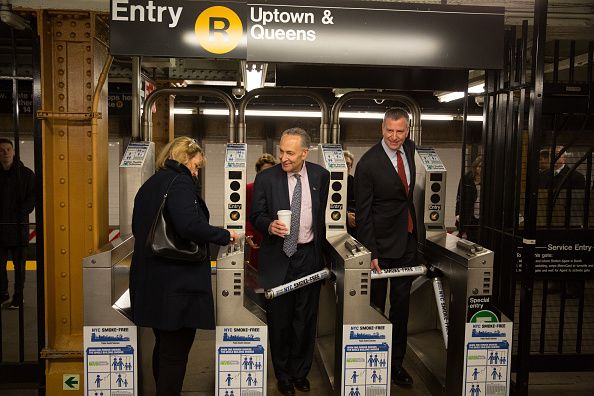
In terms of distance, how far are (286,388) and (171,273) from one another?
3.98ft

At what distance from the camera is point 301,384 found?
347 centimetres

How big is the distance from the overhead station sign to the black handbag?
785 millimetres

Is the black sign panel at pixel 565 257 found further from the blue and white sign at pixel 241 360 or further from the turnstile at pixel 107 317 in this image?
the turnstile at pixel 107 317

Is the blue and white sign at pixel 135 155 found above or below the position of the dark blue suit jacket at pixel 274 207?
above

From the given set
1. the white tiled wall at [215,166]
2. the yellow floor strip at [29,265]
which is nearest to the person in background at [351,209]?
the yellow floor strip at [29,265]

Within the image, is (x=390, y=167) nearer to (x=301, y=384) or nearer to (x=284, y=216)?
(x=284, y=216)

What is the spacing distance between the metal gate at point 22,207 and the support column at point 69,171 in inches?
2.6

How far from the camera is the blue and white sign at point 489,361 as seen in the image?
3.10 metres

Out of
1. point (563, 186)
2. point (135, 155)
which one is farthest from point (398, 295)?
point (563, 186)

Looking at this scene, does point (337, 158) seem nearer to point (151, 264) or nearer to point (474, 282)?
point (474, 282)

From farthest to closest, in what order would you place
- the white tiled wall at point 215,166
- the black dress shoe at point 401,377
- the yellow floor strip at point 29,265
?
the white tiled wall at point 215,166 < the yellow floor strip at point 29,265 < the black dress shoe at point 401,377

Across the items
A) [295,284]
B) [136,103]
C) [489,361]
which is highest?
[136,103]

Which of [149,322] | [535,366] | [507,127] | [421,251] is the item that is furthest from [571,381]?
[149,322]

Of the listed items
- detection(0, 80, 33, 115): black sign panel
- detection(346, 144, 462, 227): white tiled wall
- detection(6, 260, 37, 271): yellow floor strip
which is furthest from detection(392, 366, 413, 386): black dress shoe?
detection(346, 144, 462, 227): white tiled wall
